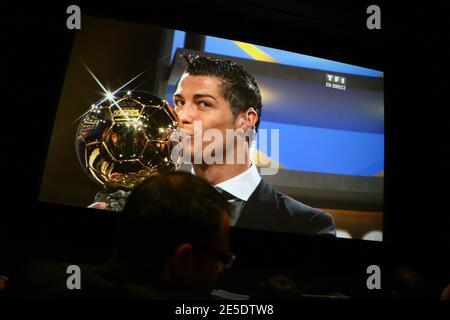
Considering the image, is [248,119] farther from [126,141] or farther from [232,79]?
[126,141]

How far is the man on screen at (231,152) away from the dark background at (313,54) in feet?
0.70

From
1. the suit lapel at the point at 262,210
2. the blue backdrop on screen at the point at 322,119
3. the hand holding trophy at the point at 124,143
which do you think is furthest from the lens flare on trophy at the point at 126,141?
the suit lapel at the point at 262,210

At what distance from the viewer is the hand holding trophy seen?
2.22 meters

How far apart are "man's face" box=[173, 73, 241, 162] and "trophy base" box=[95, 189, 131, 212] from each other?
0.47 meters

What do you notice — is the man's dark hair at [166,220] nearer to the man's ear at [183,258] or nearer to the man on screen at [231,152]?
the man's ear at [183,258]

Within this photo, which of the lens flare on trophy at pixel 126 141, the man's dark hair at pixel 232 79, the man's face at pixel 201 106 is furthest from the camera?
the man's dark hair at pixel 232 79

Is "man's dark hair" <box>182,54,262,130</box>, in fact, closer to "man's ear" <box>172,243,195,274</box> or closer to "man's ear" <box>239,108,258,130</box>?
"man's ear" <box>239,108,258,130</box>

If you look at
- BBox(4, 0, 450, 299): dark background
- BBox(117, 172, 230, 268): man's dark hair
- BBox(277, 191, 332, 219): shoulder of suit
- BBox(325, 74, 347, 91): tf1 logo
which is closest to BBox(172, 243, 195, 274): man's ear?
BBox(117, 172, 230, 268): man's dark hair

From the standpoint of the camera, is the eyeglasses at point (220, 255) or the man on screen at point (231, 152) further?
the man on screen at point (231, 152)

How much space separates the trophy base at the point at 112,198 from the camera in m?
2.31

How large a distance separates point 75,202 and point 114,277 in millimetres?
1664
